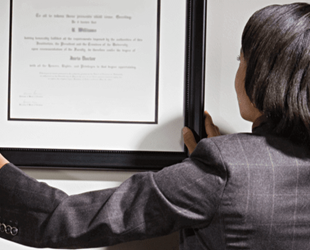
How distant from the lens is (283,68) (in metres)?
0.41

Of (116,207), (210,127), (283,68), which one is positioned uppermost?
(283,68)

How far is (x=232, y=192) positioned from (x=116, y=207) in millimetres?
169

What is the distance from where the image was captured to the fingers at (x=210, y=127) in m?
0.66

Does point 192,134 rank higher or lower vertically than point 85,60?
lower

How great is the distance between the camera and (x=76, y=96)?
0.68 meters

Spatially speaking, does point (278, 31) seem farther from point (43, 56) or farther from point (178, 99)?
point (43, 56)

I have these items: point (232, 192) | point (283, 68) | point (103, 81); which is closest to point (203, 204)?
point (232, 192)

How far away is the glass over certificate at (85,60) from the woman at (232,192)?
0.90 ft

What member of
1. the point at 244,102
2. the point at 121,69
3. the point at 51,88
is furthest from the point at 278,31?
the point at 51,88

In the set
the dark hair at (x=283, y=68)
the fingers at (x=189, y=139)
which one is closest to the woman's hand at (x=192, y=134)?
the fingers at (x=189, y=139)

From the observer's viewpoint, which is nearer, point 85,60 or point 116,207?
point 116,207

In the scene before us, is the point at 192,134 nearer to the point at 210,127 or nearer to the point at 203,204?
the point at 210,127

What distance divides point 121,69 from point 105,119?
0.42 ft

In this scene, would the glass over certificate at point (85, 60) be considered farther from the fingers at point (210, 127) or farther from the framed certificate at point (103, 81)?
the fingers at point (210, 127)
